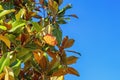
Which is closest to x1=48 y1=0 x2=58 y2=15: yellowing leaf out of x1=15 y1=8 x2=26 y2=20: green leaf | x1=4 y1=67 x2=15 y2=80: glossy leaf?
x1=15 y1=8 x2=26 y2=20: green leaf

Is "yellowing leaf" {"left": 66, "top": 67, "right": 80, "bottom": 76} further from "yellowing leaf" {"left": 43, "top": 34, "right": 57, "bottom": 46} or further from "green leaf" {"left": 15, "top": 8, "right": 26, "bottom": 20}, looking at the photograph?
"green leaf" {"left": 15, "top": 8, "right": 26, "bottom": 20}

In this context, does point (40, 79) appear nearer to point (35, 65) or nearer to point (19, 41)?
point (35, 65)

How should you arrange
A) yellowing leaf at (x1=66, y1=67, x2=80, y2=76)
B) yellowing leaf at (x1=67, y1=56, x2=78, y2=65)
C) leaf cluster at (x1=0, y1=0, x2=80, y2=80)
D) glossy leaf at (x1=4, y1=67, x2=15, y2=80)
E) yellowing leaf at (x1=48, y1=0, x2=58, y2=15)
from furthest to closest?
yellowing leaf at (x1=48, y1=0, x2=58, y2=15) < yellowing leaf at (x1=67, y1=56, x2=78, y2=65) < yellowing leaf at (x1=66, y1=67, x2=80, y2=76) < leaf cluster at (x1=0, y1=0, x2=80, y2=80) < glossy leaf at (x1=4, y1=67, x2=15, y2=80)

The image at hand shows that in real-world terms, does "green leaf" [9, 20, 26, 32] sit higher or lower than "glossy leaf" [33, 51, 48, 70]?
higher

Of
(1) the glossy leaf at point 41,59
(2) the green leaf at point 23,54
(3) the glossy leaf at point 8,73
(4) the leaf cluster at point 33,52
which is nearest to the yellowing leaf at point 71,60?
(4) the leaf cluster at point 33,52

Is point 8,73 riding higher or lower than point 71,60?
lower

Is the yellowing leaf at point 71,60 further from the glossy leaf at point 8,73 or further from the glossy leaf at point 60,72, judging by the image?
the glossy leaf at point 8,73

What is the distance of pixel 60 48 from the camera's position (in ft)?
9.04

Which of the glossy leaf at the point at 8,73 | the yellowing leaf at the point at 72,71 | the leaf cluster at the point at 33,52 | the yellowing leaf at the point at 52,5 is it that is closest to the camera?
the glossy leaf at the point at 8,73

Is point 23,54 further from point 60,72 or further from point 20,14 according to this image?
point 20,14

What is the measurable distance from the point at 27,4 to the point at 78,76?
142 centimetres

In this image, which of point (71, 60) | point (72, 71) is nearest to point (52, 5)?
point (71, 60)

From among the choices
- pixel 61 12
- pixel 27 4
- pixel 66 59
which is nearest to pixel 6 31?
pixel 66 59

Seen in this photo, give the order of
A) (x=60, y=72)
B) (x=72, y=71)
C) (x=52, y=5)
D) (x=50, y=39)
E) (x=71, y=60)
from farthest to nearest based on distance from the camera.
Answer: (x=52, y=5) < (x=71, y=60) < (x=72, y=71) < (x=60, y=72) < (x=50, y=39)
